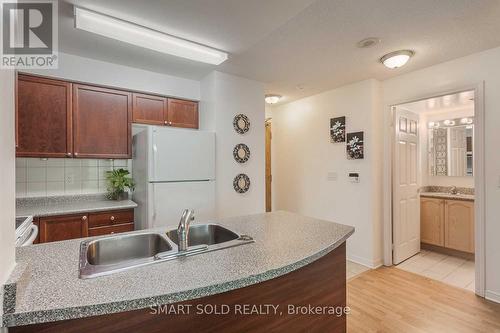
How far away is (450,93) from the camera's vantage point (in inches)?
106

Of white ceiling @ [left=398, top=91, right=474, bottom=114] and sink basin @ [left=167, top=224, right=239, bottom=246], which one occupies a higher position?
white ceiling @ [left=398, top=91, right=474, bottom=114]

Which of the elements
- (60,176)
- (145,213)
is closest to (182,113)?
(145,213)

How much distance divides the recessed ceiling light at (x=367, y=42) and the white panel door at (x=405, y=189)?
132cm

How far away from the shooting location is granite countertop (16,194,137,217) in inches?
88.6

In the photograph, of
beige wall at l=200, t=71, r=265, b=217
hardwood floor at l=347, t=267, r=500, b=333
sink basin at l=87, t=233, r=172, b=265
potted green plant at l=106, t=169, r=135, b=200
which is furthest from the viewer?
beige wall at l=200, t=71, r=265, b=217

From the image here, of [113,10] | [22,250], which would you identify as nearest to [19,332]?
[22,250]

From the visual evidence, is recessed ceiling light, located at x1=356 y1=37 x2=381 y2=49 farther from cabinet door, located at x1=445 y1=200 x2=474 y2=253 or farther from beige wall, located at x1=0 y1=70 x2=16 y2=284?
cabinet door, located at x1=445 y1=200 x2=474 y2=253

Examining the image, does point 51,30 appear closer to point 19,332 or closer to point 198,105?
point 198,105

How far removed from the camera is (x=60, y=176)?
2.74m

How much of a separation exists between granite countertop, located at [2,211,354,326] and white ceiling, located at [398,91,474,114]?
3197mm

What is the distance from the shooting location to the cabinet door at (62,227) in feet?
7.20

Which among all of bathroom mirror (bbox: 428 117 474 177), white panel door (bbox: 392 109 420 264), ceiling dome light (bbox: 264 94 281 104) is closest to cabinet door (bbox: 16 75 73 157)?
ceiling dome light (bbox: 264 94 281 104)

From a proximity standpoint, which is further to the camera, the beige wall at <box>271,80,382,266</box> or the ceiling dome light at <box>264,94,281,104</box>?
the ceiling dome light at <box>264,94,281,104</box>

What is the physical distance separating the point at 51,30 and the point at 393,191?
13.3ft
